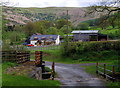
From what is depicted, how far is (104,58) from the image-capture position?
→ 33.7 metres

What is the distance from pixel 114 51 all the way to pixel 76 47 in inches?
274

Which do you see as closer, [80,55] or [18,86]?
[18,86]

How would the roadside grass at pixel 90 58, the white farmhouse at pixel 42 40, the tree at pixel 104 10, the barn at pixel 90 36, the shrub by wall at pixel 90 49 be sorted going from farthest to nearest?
the white farmhouse at pixel 42 40 < the barn at pixel 90 36 < the shrub by wall at pixel 90 49 < the roadside grass at pixel 90 58 < the tree at pixel 104 10

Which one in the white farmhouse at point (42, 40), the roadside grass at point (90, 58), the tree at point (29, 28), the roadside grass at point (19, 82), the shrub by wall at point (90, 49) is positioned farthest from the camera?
the tree at point (29, 28)

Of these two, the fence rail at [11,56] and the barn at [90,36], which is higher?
the barn at [90,36]

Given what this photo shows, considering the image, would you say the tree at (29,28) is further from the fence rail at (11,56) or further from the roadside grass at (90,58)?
the fence rail at (11,56)

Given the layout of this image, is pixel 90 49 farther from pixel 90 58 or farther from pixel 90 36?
pixel 90 36

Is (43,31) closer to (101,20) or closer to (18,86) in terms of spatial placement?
(101,20)

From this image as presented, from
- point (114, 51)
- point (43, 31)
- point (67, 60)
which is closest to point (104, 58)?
point (114, 51)

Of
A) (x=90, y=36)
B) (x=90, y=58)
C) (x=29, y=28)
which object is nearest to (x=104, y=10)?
(x=90, y=58)

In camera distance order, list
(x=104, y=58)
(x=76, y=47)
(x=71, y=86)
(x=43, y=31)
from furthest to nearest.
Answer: (x=43, y=31), (x=76, y=47), (x=104, y=58), (x=71, y=86)

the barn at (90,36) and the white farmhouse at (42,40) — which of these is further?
the white farmhouse at (42,40)

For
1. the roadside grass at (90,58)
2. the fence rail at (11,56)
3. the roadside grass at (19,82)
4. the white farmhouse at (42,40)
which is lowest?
the roadside grass at (90,58)

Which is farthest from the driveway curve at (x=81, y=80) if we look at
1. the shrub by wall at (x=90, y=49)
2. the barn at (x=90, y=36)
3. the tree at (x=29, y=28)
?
the tree at (x=29, y=28)
